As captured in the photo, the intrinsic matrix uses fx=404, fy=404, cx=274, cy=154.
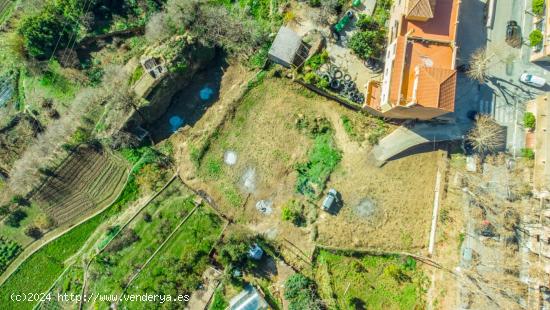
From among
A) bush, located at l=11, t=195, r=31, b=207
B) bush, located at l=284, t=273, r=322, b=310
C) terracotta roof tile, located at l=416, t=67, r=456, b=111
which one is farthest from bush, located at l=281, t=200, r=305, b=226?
bush, located at l=11, t=195, r=31, b=207

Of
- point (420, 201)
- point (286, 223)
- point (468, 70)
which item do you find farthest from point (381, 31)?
point (286, 223)

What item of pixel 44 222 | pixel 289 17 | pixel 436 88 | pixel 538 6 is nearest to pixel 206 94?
pixel 289 17

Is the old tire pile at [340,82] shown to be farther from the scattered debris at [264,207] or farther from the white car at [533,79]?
the white car at [533,79]

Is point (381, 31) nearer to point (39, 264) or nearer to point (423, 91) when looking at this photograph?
point (423, 91)

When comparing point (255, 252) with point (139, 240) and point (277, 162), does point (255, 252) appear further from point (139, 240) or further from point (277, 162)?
point (139, 240)

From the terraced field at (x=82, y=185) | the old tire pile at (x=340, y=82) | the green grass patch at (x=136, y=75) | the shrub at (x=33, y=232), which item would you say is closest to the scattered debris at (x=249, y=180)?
the old tire pile at (x=340, y=82)

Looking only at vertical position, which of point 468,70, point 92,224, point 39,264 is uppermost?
point 468,70

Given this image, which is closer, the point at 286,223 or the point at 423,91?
the point at 423,91

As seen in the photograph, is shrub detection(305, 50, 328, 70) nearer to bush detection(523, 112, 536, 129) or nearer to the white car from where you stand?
the white car
